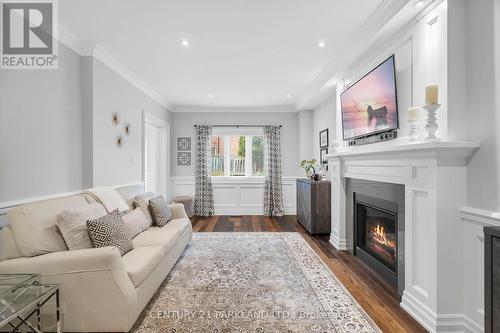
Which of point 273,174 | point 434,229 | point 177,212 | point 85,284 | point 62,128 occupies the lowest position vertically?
point 85,284

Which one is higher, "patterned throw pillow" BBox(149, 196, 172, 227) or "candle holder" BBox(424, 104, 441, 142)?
"candle holder" BBox(424, 104, 441, 142)

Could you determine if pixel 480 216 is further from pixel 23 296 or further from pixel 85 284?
pixel 23 296

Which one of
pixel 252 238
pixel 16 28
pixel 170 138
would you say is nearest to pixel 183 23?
pixel 16 28

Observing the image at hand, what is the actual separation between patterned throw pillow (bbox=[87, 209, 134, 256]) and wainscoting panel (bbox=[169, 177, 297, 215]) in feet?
12.1

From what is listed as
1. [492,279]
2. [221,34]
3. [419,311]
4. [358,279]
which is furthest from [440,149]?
[221,34]

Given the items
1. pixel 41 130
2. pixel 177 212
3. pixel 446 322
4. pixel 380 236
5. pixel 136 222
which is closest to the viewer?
pixel 446 322

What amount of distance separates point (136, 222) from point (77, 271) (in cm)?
119

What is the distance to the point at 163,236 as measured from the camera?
281cm

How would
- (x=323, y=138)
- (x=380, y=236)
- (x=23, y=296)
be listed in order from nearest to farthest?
(x=23, y=296) < (x=380, y=236) < (x=323, y=138)

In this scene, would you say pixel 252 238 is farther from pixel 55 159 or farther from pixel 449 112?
pixel 449 112

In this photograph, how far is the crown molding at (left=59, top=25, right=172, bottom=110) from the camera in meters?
2.68

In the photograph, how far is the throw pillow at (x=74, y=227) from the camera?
1963mm

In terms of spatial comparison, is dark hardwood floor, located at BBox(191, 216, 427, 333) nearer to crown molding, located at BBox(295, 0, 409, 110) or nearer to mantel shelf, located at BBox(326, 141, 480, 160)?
mantel shelf, located at BBox(326, 141, 480, 160)

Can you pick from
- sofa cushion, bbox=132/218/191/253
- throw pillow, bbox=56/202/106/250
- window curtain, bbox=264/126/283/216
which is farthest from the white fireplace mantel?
window curtain, bbox=264/126/283/216
